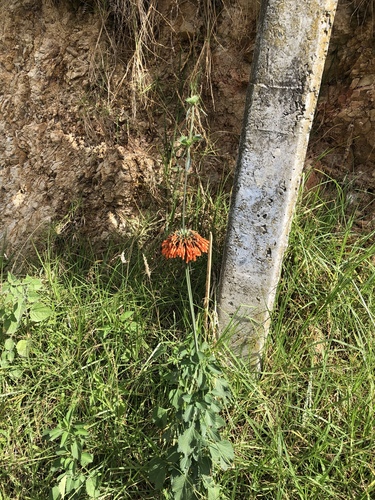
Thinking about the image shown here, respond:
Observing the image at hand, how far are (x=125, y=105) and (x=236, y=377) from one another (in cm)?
162

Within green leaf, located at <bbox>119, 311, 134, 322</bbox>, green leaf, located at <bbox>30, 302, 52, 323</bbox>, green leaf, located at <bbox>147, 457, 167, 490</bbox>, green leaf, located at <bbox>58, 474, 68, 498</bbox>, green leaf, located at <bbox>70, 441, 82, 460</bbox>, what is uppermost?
green leaf, located at <bbox>119, 311, 134, 322</bbox>

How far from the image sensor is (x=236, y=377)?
190cm

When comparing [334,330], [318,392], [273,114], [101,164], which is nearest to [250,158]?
[273,114]

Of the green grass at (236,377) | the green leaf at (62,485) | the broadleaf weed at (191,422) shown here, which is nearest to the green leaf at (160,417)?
the broadleaf weed at (191,422)

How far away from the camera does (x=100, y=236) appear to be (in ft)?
8.73

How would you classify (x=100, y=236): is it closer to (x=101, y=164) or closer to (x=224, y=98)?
(x=101, y=164)

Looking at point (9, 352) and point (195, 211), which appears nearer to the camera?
point (9, 352)

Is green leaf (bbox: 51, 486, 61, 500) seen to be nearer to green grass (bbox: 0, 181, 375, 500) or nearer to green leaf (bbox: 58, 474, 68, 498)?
green leaf (bbox: 58, 474, 68, 498)

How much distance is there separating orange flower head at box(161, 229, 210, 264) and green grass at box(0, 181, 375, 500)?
1.67ft

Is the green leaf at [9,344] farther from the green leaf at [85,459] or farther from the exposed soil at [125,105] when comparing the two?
the exposed soil at [125,105]

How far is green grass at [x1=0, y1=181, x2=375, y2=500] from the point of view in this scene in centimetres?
176

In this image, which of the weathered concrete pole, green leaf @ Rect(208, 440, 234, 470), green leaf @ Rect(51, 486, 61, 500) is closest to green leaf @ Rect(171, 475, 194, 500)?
green leaf @ Rect(208, 440, 234, 470)

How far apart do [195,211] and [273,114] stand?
0.81 metres

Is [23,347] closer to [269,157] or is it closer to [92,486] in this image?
[92,486]
